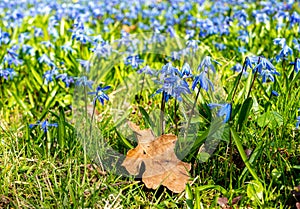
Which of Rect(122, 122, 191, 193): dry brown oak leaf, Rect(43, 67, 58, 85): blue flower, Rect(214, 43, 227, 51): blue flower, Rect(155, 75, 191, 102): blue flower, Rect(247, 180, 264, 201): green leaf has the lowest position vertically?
Rect(247, 180, 264, 201): green leaf

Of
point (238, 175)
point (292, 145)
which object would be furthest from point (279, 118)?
point (238, 175)

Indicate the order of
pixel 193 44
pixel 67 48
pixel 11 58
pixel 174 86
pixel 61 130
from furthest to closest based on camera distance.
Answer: pixel 67 48 < pixel 11 58 < pixel 193 44 < pixel 61 130 < pixel 174 86

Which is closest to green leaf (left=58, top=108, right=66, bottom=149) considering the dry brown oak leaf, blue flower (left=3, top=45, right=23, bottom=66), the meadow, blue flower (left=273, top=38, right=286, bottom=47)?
the meadow

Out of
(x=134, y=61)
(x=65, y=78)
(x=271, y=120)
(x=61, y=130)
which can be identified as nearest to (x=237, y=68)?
(x=134, y=61)

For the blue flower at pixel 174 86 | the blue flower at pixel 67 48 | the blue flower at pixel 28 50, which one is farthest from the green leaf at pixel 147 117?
the blue flower at pixel 28 50

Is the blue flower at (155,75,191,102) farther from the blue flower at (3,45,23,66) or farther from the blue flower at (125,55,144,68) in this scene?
the blue flower at (3,45,23,66)

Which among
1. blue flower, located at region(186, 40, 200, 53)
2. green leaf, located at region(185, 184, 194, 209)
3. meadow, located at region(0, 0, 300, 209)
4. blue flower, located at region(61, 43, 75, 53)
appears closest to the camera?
green leaf, located at region(185, 184, 194, 209)

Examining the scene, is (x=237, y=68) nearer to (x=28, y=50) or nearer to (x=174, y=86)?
(x=174, y=86)
